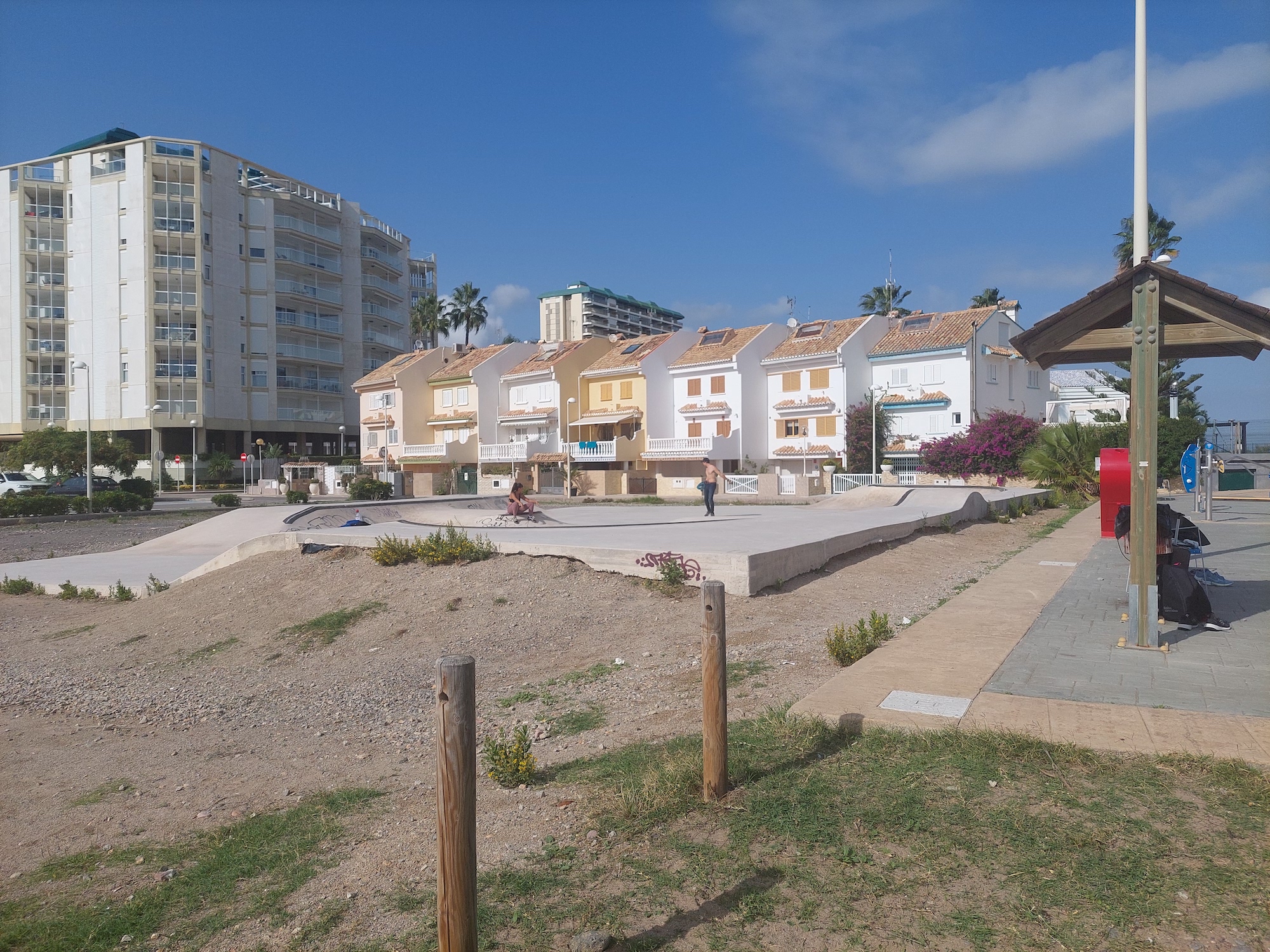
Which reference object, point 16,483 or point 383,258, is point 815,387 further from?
point 383,258

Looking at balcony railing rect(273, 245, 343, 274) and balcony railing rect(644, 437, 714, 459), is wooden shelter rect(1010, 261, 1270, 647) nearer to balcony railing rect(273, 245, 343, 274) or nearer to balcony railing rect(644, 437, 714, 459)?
balcony railing rect(644, 437, 714, 459)

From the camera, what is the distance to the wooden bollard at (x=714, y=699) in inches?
175

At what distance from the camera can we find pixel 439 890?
3.04m

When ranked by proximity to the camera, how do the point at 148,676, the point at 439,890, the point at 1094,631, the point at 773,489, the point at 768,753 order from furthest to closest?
the point at 773,489, the point at 148,676, the point at 1094,631, the point at 768,753, the point at 439,890

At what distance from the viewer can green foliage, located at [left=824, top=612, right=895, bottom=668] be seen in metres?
7.35

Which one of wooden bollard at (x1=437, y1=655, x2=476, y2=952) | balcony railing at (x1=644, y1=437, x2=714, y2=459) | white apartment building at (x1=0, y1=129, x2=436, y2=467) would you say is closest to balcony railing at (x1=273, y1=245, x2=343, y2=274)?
white apartment building at (x1=0, y1=129, x2=436, y2=467)

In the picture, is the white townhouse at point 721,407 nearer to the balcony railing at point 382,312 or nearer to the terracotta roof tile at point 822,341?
the terracotta roof tile at point 822,341

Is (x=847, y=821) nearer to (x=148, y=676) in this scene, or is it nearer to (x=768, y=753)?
(x=768, y=753)

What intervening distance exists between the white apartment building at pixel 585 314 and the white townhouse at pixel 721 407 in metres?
100

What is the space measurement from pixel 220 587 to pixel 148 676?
3702mm

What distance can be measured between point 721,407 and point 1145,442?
4393cm

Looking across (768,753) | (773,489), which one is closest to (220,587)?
(768,753)

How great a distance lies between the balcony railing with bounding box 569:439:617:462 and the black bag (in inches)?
1715

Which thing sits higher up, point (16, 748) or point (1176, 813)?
point (1176, 813)
